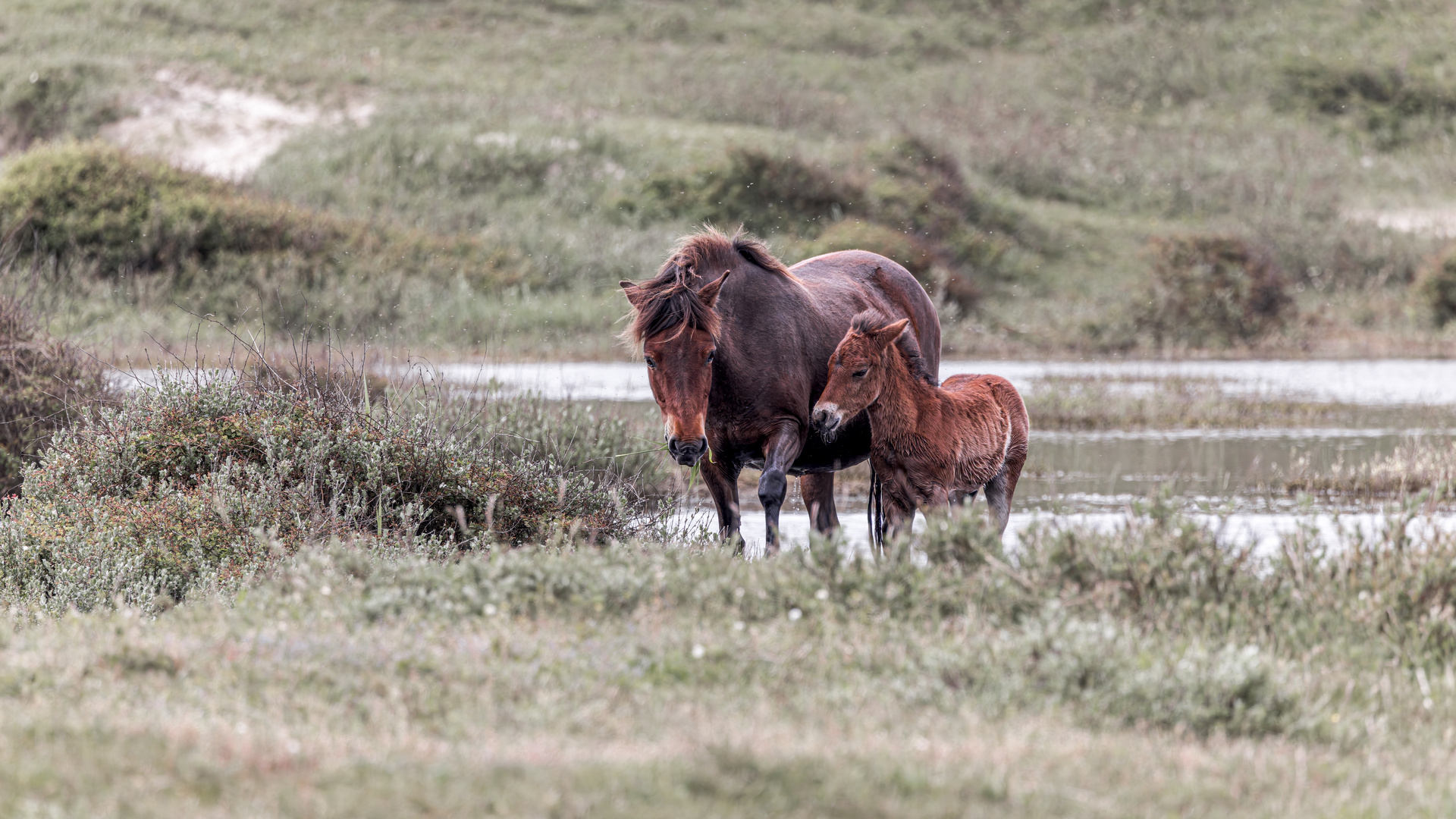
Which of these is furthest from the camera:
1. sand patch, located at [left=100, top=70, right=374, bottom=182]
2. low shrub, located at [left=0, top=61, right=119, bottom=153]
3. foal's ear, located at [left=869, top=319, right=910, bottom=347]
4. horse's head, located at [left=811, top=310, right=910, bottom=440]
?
low shrub, located at [left=0, top=61, right=119, bottom=153]

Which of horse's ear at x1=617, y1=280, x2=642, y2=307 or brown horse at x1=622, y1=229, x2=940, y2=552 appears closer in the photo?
brown horse at x1=622, y1=229, x2=940, y2=552

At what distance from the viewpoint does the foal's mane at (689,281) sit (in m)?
7.92

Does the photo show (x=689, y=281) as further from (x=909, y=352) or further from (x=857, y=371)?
(x=909, y=352)

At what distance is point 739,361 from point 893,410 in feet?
3.18

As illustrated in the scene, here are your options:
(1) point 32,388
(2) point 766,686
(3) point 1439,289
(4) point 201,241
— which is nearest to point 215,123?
(4) point 201,241

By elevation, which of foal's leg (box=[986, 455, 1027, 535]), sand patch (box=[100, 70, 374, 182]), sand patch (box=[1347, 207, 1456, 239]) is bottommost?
sand patch (box=[1347, 207, 1456, 239])

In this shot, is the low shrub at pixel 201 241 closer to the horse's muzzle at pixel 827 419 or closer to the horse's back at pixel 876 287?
the horse's back at pixel 876 287

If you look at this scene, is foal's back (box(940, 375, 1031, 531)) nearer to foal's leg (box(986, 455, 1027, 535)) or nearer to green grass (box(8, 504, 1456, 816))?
foal's leg (box(986, 455, 1027, 535))

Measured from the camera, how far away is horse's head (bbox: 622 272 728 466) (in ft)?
25.3

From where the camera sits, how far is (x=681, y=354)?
7.84 metres

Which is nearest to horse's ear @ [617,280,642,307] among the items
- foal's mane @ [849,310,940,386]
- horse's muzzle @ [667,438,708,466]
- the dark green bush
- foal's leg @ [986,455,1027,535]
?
horse's muzzle @ [667,438,708,466]

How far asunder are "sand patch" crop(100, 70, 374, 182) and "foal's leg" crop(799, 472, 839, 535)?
31.4 metres

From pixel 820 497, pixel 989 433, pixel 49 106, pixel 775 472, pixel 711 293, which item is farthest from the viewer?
pixel 49 106

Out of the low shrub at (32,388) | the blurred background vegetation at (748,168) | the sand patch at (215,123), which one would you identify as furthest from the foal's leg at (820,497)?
the sand patch at (215,123)
